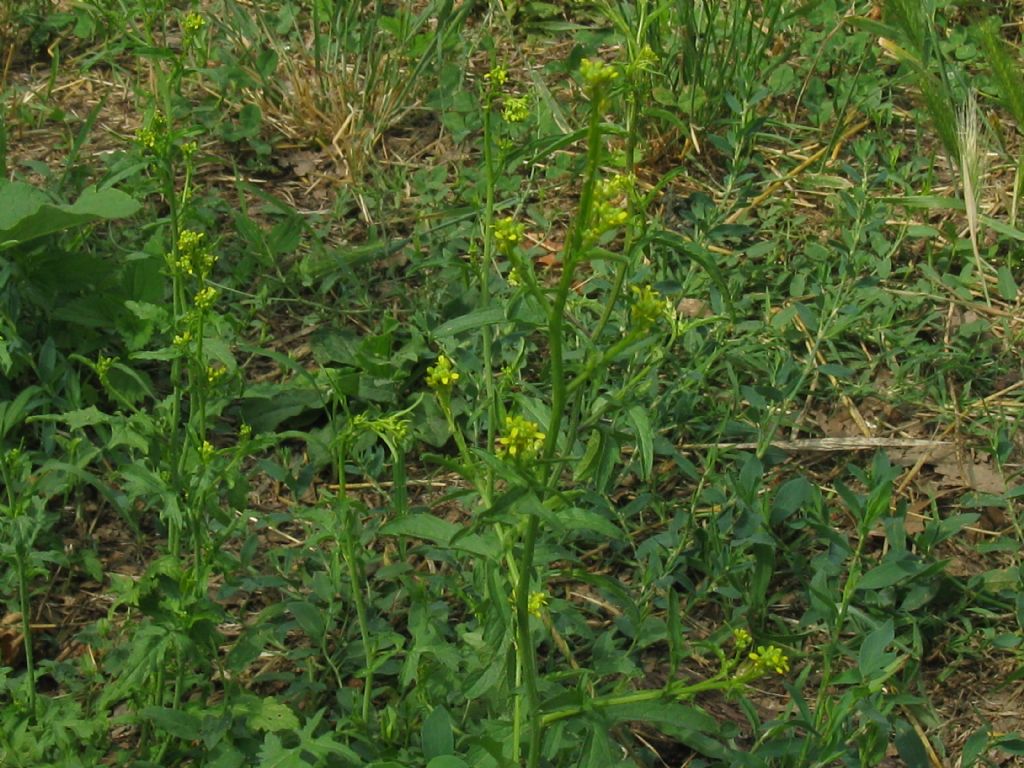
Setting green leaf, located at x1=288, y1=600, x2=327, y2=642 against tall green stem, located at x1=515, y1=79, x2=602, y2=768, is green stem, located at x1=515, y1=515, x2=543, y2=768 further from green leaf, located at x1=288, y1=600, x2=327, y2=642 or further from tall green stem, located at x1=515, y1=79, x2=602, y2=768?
green leaf, located at x1=288, y1=600, x2=327, y2=642

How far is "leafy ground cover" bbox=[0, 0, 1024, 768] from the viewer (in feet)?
6.66

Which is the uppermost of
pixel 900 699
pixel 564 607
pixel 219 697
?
pixel 564 607

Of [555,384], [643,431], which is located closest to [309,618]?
[643,431]

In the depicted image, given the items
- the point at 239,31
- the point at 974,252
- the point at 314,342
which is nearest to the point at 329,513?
the point at 314,342

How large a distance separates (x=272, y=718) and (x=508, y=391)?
65 centimetres

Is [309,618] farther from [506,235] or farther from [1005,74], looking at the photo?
[1005,74]

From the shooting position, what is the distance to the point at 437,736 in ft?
6.00

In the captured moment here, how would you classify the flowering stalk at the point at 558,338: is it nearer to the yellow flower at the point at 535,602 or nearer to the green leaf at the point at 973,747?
the yellow flower at the point at 535,602

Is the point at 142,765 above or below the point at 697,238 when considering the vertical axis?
below

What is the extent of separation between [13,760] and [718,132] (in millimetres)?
2326

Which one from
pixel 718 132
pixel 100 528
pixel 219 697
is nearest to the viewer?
pixel 219 697

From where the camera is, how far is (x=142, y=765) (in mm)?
2125

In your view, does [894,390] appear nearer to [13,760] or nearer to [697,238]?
[697,238]

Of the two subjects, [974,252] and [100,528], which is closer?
[100,528]
